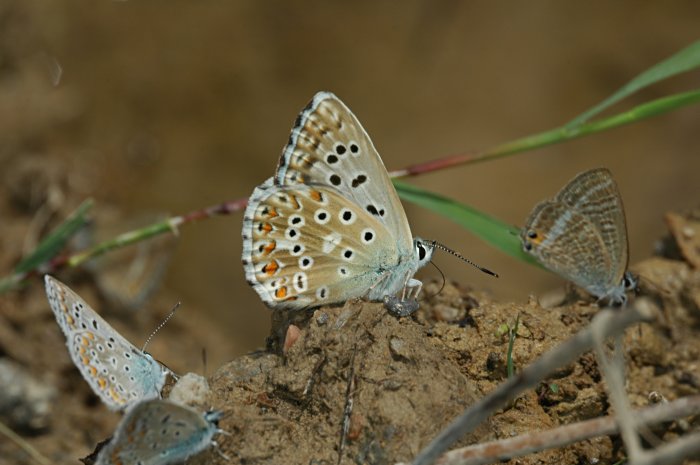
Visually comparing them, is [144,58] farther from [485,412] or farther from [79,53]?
[485,412]

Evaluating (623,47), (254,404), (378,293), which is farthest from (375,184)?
(623,47)

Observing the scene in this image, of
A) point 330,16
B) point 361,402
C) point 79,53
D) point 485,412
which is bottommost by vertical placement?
point 485,412

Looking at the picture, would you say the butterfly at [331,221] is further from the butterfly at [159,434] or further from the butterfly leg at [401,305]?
the butterfly at [159,434]

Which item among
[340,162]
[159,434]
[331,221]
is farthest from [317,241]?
[159,434]

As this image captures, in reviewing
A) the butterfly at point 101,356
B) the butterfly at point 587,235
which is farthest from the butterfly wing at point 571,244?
the butterfly at point 101,356

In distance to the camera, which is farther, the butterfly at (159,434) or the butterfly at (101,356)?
the butterfly at (101,356)

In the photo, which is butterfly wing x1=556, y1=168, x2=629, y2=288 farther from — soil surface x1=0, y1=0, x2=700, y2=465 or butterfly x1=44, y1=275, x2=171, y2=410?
soil surface x1=0, y1=0, x2=700, y2=465

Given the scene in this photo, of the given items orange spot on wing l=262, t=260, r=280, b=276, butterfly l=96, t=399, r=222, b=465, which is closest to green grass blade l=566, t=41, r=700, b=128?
orange spot on wing l=262, t=260, r=280, b=276
